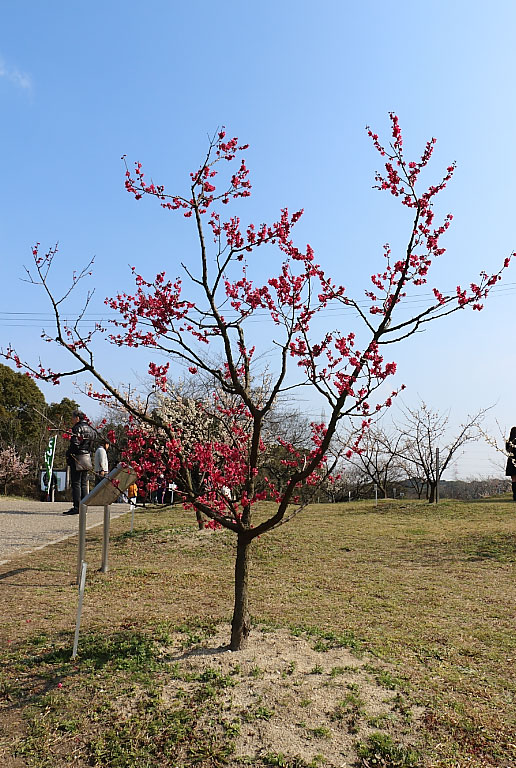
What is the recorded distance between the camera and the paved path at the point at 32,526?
316 inches

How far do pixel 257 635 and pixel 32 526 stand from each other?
7.32m

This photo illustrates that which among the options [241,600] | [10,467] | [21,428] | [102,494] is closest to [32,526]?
[102,494]

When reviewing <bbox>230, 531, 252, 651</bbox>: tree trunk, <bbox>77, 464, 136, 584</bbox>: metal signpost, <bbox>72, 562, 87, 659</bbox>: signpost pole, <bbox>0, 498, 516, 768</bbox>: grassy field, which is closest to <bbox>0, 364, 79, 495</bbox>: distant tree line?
<bbox>0, 498, 516, 768</bbox>: grassy field

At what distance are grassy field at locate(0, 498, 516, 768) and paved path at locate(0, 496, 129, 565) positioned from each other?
518mm

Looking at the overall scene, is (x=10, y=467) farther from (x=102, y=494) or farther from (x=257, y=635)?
(x=257, y=635)

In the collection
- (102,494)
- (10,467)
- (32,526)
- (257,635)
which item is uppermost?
(10,467)

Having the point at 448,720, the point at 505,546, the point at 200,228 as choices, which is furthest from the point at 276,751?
the point at 505,546

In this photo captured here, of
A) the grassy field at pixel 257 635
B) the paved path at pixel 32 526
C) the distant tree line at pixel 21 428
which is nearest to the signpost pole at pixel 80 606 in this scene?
the grassy field at pixel 257 635

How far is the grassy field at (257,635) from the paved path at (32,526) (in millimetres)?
518

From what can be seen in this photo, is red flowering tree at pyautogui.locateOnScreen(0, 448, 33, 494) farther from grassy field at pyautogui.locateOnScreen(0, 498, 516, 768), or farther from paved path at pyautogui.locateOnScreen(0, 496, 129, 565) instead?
grassy field at pyautogui.locateOnScreen(0, 498, 516, 768)

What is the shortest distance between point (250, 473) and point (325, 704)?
130 cm

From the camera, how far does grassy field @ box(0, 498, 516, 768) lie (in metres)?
2.74

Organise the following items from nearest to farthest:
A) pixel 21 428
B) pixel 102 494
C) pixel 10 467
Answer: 1. pixel 102 494
2. pixel 10 467
3. pixel 21 428

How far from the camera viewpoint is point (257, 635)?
13.2ft
